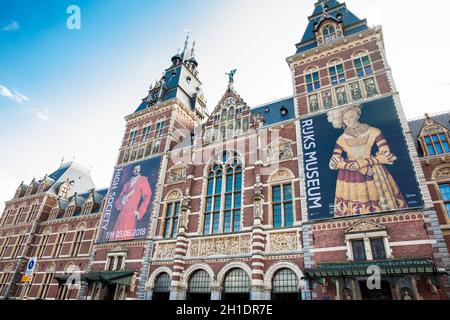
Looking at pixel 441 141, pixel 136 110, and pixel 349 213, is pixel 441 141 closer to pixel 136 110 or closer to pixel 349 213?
pixel 349 213

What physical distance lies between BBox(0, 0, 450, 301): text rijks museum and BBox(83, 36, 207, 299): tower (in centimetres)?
13

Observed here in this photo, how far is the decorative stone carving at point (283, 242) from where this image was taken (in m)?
17.3

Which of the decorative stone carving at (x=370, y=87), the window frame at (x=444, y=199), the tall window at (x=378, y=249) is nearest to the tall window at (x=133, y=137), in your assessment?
the decorative stone carving at (x=370, y=87)

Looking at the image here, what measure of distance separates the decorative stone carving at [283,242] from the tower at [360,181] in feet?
2.57

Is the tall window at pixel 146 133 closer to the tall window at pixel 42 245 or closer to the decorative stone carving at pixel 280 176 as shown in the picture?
the decorative stone carving at pixel 280 176

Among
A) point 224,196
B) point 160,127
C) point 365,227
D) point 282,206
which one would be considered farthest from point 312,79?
point 160,127

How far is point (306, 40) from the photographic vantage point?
2562 cm

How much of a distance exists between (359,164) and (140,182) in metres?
19.0

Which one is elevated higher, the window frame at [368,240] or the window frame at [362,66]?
the window frame at [362,66]

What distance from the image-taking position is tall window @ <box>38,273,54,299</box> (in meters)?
29.9

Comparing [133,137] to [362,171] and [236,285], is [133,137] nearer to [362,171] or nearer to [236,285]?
[236,285]
